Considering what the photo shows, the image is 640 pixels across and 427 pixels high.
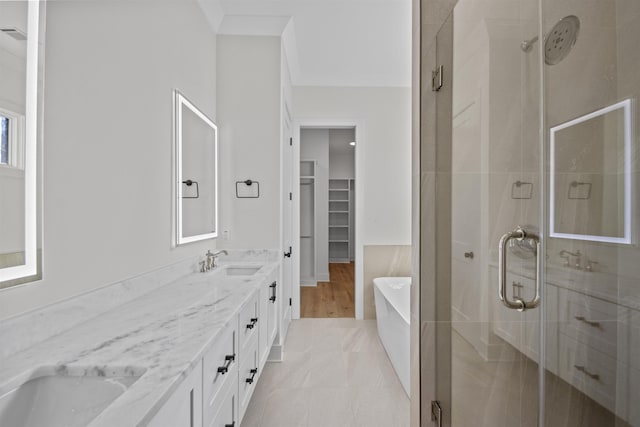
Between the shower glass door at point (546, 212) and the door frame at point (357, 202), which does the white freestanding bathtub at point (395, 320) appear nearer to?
the door frame at point (357, 202)

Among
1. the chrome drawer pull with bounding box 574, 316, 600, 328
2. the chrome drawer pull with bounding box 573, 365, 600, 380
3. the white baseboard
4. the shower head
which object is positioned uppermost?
the shower head

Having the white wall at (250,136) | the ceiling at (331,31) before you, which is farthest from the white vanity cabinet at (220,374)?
the ceiling at (331,31)

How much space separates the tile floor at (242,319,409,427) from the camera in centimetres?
199

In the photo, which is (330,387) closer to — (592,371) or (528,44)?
(592,371)

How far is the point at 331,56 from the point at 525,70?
2659 millimetres

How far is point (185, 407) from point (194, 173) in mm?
1648

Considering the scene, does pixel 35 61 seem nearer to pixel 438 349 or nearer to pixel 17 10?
pixel 17 10

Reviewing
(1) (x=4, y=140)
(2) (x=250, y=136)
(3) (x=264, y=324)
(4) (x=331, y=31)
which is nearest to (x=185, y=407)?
(1) (x=4, y=140)

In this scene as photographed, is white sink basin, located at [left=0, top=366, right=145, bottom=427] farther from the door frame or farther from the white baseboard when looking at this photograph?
the door frame

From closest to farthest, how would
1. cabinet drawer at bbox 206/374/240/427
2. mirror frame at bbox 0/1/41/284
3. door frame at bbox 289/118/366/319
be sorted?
mirror frame at bbox 0/1/41/284
cabinet drawer at bbox 206/374/240/427
door frame at bbox 289/118/366/319

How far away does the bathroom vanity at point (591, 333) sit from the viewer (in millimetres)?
752

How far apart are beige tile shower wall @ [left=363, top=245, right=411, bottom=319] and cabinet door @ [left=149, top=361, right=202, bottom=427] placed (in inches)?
117

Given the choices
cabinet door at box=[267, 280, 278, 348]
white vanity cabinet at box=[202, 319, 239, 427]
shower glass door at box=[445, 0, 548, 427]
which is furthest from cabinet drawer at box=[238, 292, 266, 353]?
shower glass door at box=[445, 0, 548, 427]

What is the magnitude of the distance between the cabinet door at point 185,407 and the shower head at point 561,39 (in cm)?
131
